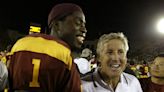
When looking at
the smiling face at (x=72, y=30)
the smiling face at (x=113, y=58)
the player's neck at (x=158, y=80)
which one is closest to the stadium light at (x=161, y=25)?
the player's neck at (x=158, y=80)

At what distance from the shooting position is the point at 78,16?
2.40 m

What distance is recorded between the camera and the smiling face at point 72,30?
2.33 meters

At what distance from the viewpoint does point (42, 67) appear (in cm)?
198

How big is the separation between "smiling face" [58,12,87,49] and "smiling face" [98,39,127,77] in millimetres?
418

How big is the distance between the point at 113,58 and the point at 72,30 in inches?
20.0

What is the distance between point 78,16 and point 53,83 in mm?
583

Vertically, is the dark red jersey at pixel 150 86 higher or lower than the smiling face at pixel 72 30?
lower

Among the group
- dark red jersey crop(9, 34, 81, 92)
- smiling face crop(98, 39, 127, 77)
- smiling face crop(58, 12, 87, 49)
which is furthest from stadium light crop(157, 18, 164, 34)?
dark red jersey crop(9, 34, 81, 92)

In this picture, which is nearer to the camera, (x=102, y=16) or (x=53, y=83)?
(x=53, y=83)

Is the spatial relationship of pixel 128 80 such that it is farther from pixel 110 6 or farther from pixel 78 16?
pixel 110 6

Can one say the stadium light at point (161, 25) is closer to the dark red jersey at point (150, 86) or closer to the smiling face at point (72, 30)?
the dark red jersey at point (150, 86)

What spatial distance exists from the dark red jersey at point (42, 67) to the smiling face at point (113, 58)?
70 cm

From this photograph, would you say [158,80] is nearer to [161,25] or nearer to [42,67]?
[42,67]

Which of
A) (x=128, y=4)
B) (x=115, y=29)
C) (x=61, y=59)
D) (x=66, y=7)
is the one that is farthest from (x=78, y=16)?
(x=115, y=29)
